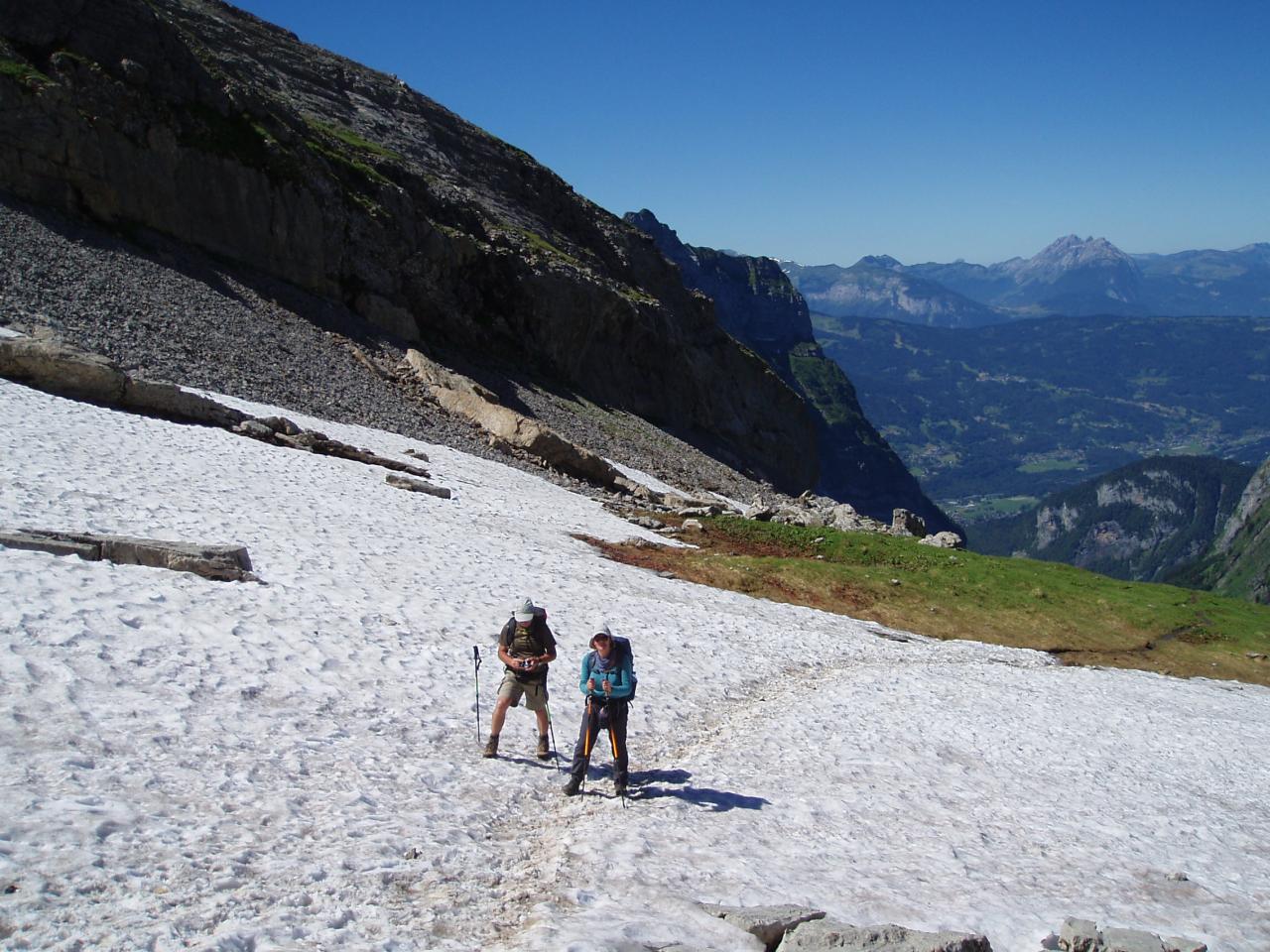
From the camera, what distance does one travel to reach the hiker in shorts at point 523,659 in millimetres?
13930

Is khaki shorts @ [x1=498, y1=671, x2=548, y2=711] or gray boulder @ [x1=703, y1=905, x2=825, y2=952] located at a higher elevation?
khaki shorts @ [x1=498, y1=671, x2=548, y2=711]

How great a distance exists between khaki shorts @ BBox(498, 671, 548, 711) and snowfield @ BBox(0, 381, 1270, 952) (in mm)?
938

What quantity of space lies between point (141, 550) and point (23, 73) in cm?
4836

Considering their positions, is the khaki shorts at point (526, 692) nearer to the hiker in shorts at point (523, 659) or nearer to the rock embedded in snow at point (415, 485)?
the hiker in shorts at point (523, 659)

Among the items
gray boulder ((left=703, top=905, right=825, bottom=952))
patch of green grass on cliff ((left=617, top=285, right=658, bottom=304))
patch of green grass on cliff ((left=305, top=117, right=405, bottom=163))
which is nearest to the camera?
gray boulder ((left=703, top=905, right=825, bottom=952))

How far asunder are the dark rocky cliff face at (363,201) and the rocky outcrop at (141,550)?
42712 mm

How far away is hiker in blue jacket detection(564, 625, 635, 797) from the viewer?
1320 cm

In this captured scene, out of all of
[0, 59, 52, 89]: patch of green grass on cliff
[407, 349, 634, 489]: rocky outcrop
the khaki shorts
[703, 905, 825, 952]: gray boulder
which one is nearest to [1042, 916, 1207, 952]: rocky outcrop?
[703, 905, 825, 952]: gray boulder

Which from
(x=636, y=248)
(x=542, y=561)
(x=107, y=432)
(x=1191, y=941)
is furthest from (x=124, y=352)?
(x=636, y=248)

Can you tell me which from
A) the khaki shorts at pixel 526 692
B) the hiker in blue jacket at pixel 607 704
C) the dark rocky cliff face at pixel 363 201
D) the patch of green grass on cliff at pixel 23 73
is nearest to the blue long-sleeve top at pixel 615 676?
the hiker in blue jacket at pixel 607 704

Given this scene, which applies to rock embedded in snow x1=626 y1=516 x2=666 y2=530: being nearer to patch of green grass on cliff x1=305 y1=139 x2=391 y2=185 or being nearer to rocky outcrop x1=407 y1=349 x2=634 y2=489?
rocky outcrop x1=407 y1=349 x2=634 y2=489

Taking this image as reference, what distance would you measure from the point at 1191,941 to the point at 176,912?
Result: 11.9m

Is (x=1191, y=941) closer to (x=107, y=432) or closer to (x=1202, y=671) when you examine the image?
(x=1202, y=671)

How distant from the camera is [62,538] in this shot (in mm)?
16688
